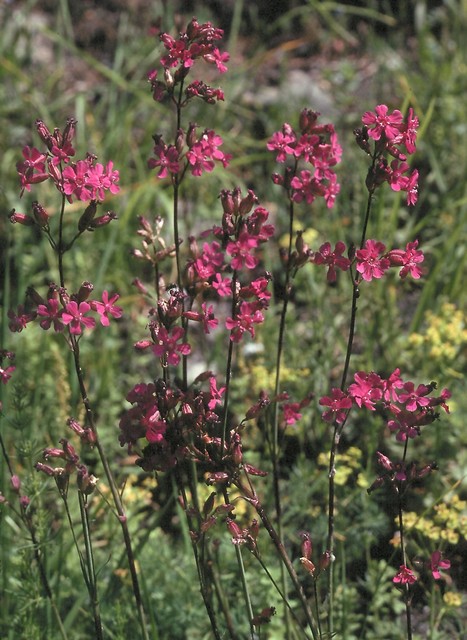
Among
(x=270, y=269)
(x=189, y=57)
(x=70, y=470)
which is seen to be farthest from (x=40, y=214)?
(x=270, y=269)

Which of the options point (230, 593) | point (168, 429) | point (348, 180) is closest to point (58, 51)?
point (348, 180)

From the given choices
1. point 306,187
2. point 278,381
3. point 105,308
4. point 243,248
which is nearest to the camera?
point 243,248

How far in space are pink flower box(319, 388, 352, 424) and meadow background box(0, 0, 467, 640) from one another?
63 cm

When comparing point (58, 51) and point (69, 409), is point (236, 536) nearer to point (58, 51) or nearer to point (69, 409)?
point (69, 409)

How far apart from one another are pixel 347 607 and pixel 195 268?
4.53 ft

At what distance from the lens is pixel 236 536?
6.66 feet

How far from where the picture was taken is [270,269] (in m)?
4.48

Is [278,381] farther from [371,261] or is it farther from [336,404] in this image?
[371,261]

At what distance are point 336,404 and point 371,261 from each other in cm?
33

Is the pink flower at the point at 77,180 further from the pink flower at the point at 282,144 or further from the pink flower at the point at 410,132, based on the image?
the pink flower at the point at 410,132

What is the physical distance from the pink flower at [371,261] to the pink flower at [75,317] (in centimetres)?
59

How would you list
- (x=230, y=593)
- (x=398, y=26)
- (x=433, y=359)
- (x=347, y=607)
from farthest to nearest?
(x=398, y=26)
(x=433, y=359)
(x=230, y=593)
(x=347, y=607)

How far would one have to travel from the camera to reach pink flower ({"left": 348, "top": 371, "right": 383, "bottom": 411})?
2.00 meters

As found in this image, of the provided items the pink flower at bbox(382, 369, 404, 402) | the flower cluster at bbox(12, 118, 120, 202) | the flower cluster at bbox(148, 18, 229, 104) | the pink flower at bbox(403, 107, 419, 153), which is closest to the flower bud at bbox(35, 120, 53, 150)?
the flower cluster at bbox(12, 118, 120, 202)
